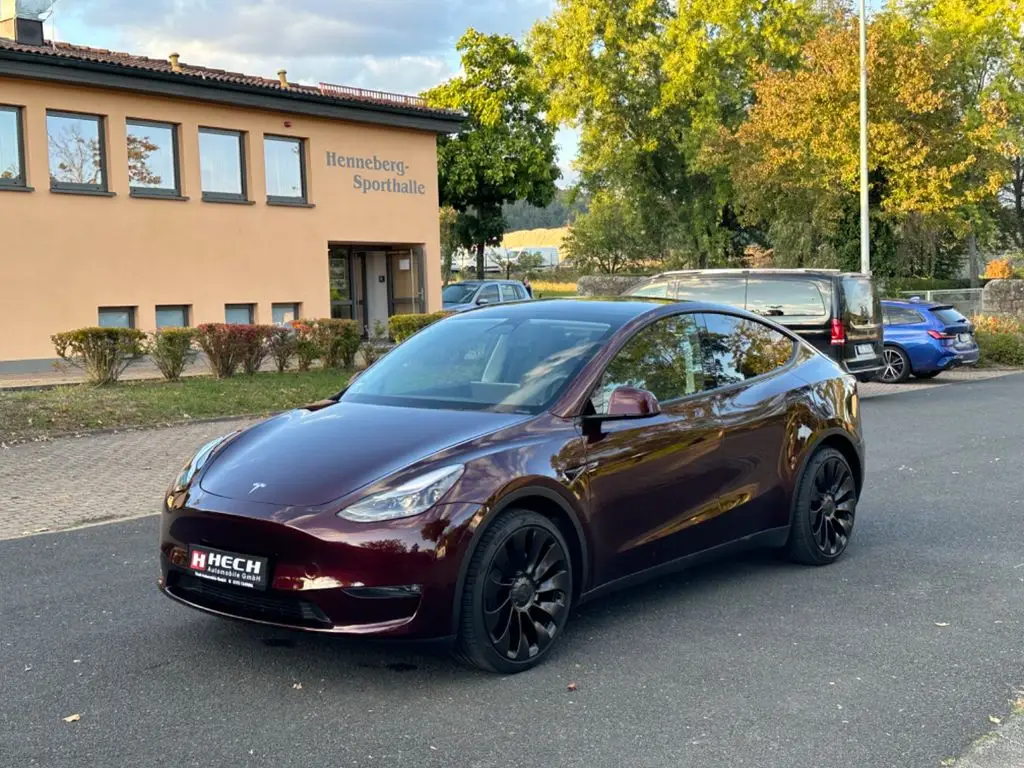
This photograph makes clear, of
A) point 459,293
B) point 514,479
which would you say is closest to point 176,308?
point 459,293

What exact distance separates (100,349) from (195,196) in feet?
29.3

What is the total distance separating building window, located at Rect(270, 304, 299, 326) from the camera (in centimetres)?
2481

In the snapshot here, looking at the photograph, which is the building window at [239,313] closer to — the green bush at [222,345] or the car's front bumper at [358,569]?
the green bush at [222,345]

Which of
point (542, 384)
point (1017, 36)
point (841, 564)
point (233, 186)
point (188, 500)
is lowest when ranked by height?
point (841, 564)

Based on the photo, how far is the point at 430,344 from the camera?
5863mm

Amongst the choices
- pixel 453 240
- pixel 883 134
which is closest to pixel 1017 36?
pixel 883 134

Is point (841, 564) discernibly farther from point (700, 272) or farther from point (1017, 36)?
point (1017, 36)

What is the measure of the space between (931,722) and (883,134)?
27227 mm

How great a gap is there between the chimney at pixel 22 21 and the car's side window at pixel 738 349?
20.6 m

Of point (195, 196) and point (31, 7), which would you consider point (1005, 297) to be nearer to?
point (195, 196)

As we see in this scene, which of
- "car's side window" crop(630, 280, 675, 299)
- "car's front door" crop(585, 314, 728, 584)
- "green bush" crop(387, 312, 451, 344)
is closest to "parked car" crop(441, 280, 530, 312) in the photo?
"green bush" crop(387, 312, 451, 344)

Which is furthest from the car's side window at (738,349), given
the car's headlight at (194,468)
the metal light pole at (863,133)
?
the metal light pole at (863,133)

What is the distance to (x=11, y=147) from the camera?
1992cm

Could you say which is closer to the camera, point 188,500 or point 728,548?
point 188,500
